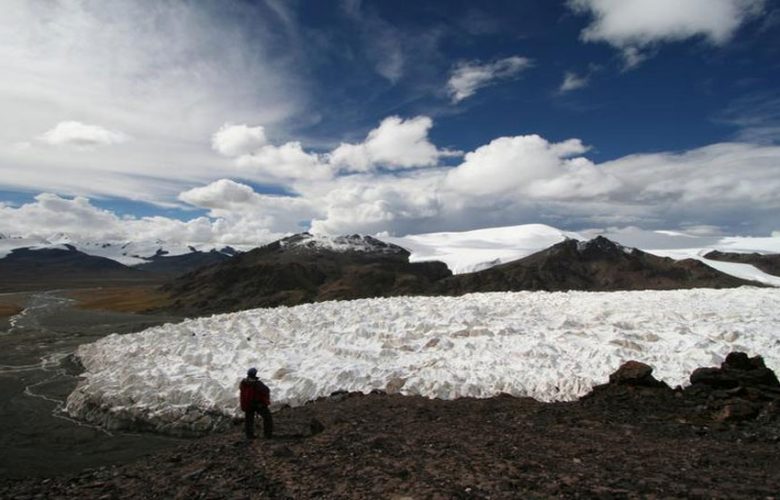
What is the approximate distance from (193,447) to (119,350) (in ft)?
70.7

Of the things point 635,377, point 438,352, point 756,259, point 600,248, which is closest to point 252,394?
point 438,352

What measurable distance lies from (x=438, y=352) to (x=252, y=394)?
10.6 meters

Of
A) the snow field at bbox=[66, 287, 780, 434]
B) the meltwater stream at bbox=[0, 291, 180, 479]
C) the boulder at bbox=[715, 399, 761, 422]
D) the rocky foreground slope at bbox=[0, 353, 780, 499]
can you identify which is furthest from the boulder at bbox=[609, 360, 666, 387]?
the meltwater stream at bbox=[0, 291, 180, 479]

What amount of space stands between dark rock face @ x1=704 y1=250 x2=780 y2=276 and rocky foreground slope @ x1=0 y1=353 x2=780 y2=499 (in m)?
189

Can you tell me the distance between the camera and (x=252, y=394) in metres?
13.5

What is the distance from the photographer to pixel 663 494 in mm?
8797

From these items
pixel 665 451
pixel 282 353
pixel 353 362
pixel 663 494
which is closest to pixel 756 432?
pixel 665 451

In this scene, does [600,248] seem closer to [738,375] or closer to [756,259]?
[756,259]

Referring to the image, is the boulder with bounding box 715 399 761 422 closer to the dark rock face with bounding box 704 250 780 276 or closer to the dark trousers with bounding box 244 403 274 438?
the dark trousers with bounding box 244 403 274 438

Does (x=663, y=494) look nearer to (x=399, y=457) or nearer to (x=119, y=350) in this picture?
(x=399, y=457)

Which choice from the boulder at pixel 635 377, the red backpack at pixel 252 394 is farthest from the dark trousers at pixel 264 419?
the boulder at pixel 635 377

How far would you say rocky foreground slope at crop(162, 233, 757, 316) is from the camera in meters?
138

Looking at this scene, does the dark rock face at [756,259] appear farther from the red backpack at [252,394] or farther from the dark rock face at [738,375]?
the red backpack at [252,394]

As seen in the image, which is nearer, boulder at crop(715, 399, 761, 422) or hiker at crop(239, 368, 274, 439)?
hiker at crop(239, 368, 274, 439)
